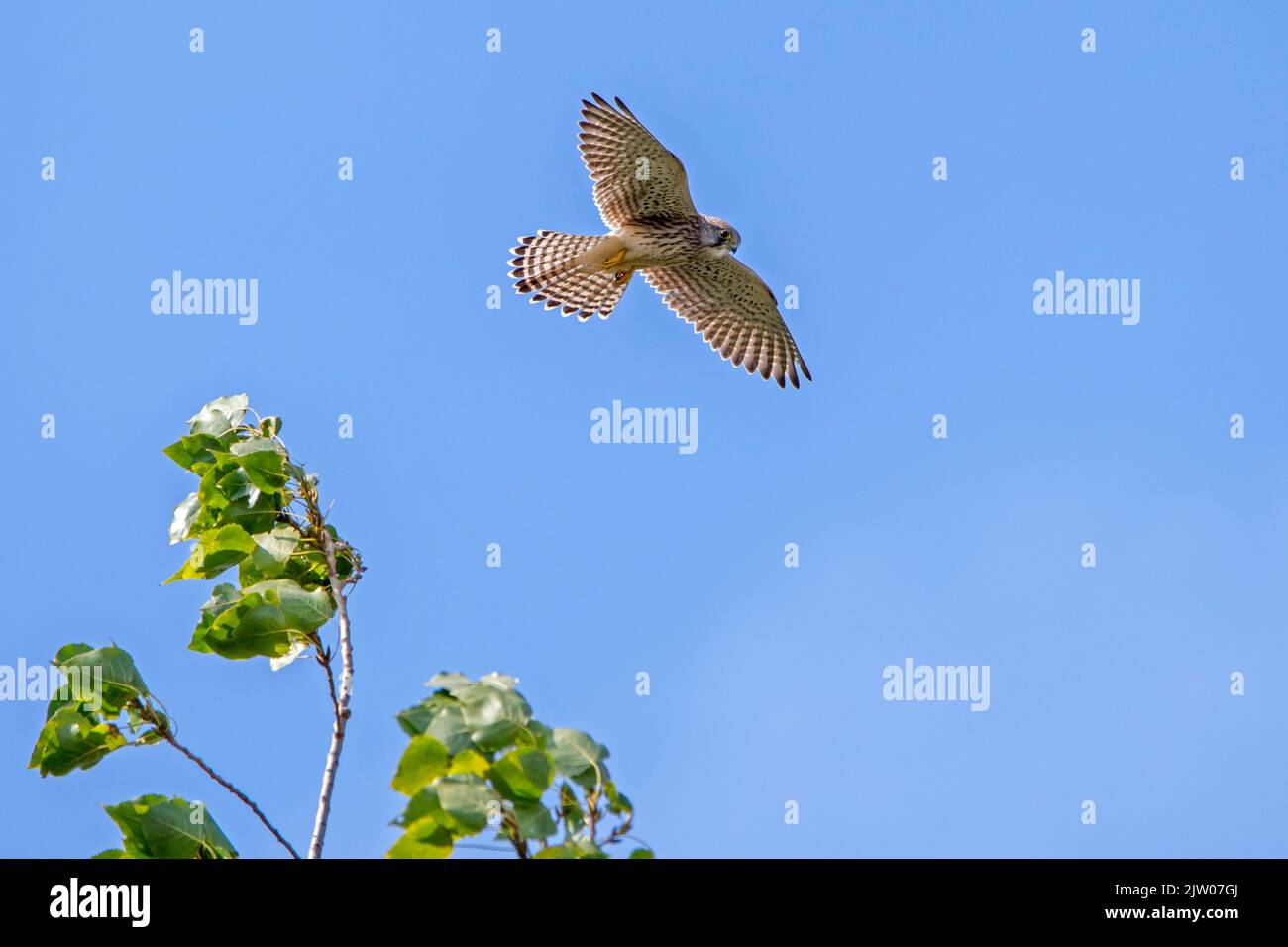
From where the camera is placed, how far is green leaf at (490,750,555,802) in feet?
9.81

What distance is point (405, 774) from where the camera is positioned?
122 inches

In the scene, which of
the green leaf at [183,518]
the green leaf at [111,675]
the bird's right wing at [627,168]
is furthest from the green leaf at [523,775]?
the bird's right wing at [627,168]

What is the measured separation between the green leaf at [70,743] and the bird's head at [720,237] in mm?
9411

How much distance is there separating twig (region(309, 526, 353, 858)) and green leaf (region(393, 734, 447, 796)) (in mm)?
415

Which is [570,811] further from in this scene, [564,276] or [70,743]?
[564,276]

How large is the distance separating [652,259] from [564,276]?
792 millimetres

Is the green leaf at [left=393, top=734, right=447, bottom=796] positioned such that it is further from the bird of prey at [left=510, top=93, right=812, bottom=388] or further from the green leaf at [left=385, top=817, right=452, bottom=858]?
the bird of prey at [left=510, top=93, right=812, bottom=388]

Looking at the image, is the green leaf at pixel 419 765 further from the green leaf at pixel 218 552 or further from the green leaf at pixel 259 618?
the green leaf at pixel 218 552

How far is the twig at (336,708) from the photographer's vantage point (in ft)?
11.5

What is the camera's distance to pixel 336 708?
12.6 feet
